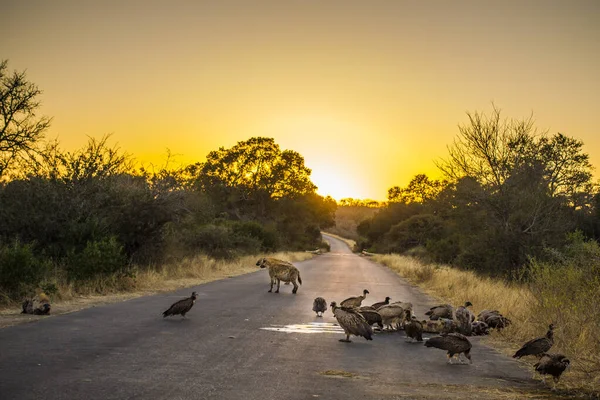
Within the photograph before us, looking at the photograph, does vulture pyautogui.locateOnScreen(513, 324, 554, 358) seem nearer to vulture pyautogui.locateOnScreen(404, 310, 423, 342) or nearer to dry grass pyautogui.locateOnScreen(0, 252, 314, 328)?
vulture pyautogui.locateOnScreen(404, 310, 423, 342)

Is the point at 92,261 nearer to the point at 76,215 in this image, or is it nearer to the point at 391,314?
the point at 76,215

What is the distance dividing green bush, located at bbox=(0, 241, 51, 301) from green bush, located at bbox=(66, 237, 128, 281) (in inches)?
106

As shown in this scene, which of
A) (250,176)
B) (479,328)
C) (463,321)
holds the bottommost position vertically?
(479,328)

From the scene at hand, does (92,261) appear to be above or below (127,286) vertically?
above

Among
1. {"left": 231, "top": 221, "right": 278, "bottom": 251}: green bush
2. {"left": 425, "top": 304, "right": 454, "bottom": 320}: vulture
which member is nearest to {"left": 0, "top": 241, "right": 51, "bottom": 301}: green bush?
{"left": 425, "top": 304, "right": 454, "bottom": 320}: vulture

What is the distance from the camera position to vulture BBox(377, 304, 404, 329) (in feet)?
43.2

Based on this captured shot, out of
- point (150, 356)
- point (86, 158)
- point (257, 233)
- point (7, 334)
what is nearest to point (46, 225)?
point (86, 158)

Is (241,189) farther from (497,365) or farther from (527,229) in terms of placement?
(497,365)

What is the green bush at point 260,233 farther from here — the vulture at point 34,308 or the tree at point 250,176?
the vulture at point 34,308

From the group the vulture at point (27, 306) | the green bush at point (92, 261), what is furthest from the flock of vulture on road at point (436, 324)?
the green bush at point (92, 261)

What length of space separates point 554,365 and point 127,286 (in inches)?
627

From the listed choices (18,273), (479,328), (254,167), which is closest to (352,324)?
(479,328)

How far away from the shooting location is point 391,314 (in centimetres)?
1317

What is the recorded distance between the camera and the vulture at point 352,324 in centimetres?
1130
